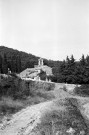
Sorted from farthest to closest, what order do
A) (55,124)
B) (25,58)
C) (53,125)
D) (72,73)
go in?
(25,58), (72,73), (55,124), (53,125)

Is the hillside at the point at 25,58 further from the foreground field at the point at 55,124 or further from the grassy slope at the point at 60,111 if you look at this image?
the foreground field at the point at 55,124

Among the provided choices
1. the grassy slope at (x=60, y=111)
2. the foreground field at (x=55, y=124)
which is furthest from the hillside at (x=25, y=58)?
the foreground field at (x=55, y=124)

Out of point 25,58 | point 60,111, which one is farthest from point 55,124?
Result: point 25,58

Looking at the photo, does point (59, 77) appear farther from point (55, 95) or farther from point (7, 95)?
Answer: point (7, 95)

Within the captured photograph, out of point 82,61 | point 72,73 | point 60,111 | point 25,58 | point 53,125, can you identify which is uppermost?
point 25,58

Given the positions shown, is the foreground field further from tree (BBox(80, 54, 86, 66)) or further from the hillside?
the hillside

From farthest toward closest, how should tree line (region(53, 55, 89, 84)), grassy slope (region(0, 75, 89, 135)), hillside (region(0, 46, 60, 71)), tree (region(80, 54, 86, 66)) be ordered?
hillside (region(0, 46, 60, 71))
tree (region(80, 54, 86, 66))
tree line (region(53, 55, 89, 84))
grassy slope (region(0, 75, 89, 135))

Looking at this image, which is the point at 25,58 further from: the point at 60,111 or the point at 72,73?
the point at 60,111

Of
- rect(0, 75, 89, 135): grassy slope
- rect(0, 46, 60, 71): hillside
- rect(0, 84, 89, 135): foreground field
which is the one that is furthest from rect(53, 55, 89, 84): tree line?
rect(0, 46, 60, 71): hillside

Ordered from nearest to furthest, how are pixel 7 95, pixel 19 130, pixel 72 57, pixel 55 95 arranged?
pixel 19 130, pixel 7 95, pixel 55 95, pixel 72 57

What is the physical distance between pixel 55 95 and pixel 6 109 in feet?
37.5

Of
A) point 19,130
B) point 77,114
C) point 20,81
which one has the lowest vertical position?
point 19,130

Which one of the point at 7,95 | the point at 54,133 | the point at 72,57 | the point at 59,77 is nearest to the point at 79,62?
the point at 72,57

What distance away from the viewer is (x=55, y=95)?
102ft
